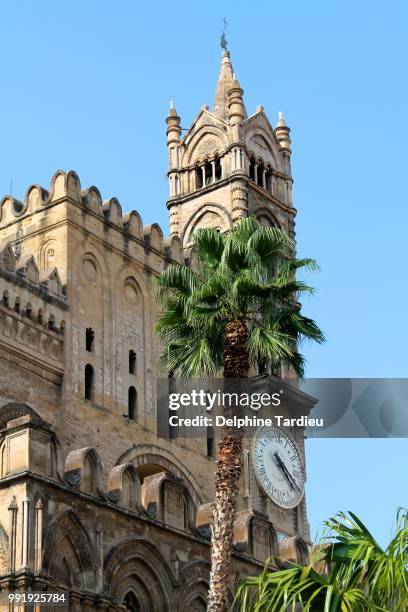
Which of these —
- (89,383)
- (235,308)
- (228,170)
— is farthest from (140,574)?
(228,170)

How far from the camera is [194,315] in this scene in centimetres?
2661

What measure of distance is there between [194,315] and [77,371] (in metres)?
10.8

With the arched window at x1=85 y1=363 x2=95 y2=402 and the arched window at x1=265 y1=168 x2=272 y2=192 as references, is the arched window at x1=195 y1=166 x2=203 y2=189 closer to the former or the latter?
the arched window at x1=265 y1=168 x2=272 y2=192

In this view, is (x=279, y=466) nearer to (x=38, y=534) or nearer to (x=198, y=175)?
(x=198, y=175)

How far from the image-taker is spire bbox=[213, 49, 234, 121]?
178ft

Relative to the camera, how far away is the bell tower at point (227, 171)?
163ft

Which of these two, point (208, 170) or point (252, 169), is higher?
point (252, 169)

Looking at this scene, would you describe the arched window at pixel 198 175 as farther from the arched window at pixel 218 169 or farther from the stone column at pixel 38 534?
the stone column at pixel 38 534

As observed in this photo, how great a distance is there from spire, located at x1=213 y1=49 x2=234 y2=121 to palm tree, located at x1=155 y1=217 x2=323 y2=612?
26128 millimetres

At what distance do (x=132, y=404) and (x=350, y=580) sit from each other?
1757cm

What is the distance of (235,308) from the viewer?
85.9 feet

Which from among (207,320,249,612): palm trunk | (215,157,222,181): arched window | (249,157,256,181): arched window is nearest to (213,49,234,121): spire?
(215,157,222,181): arched window

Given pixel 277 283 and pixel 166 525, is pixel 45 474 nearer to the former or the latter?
pixel 166 525

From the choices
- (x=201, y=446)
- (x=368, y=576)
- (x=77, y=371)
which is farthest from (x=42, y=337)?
(x=368, y=576)
